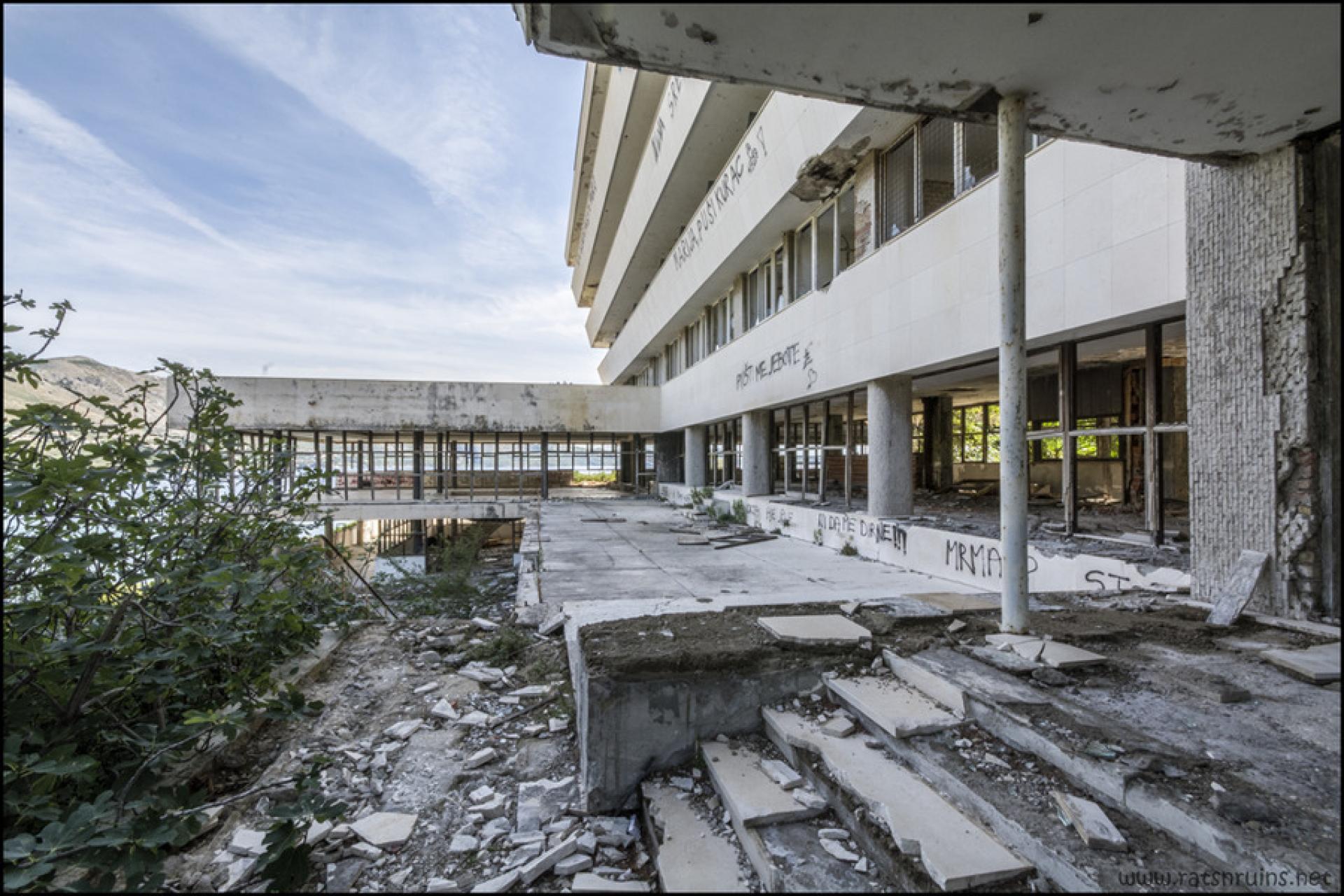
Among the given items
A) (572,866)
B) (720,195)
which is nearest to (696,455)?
(720,195)

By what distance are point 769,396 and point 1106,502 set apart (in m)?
5.81

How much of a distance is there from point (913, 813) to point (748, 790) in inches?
26.7

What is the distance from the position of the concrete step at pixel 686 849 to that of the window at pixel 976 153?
681 centimetres

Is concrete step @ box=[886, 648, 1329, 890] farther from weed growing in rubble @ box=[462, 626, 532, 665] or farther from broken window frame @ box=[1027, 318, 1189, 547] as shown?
weed growing in rubble @ box=[462, 626, 532, 665]

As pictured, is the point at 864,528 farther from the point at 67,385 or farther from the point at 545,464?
the point at 545,464

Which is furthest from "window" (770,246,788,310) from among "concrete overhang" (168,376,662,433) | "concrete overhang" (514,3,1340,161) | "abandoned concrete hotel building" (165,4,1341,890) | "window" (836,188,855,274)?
"concrete overhang" (168,376,662,433)

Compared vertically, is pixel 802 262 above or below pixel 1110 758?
above

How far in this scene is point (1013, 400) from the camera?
3383 millimetres

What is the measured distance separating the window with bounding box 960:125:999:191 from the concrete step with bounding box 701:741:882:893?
258 inches

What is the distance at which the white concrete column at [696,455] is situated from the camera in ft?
59.9

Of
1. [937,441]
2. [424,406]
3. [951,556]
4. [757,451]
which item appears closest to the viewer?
[951,556]

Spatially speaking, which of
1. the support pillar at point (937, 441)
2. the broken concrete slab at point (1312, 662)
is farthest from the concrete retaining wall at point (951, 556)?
the support pillar at point (937, 441)

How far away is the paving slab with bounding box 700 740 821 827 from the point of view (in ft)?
7.38

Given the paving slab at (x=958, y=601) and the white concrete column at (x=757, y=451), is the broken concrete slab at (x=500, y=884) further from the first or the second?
the white concrete column at (x=757, y=451)
